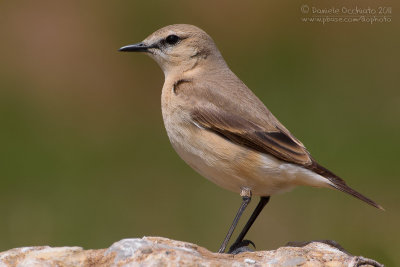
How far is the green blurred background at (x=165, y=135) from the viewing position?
439 inches

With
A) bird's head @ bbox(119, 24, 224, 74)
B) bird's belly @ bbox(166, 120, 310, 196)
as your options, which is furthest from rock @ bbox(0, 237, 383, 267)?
bird's head @ bbox(119, 24, 224, 74)

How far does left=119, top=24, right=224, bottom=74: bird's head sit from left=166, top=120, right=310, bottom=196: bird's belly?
1.16m

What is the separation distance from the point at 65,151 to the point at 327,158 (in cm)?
438

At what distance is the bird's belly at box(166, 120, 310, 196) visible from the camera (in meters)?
7.15

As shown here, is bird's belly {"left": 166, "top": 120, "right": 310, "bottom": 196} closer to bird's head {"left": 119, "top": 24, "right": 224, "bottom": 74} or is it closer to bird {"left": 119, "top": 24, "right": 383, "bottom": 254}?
bird {"left": 119, "top": 24, "right": 383, "bottom": 254}

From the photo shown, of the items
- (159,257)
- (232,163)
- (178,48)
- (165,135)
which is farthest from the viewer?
(165,135)

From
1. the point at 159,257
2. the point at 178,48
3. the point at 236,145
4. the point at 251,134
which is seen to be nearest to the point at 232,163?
the point at 236,145

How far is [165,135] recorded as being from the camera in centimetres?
1436

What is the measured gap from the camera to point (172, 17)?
15828 mm

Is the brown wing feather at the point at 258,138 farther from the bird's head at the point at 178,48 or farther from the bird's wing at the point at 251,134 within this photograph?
the bird's head at the point at 178,48

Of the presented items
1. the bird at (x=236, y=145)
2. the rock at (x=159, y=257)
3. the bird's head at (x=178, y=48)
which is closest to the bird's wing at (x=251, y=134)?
the bird at (x=236, y=145)

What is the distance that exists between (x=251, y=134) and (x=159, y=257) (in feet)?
6.88

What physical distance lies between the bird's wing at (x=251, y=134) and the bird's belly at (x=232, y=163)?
0.20ft

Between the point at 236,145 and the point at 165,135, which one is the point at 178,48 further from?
Result: the point at 165,135
